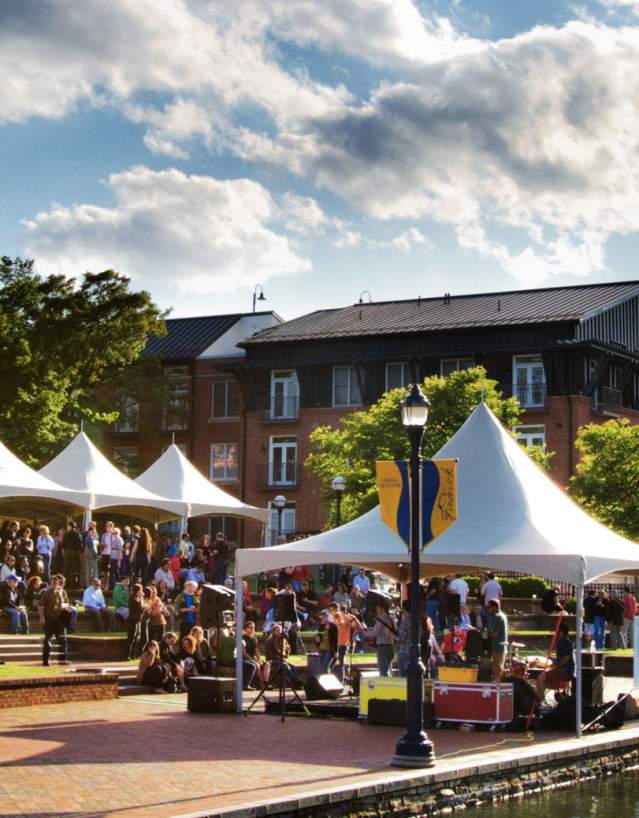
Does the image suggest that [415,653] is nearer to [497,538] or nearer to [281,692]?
[281,692]

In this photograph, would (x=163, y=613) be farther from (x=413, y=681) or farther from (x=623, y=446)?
(x=623, y=446)

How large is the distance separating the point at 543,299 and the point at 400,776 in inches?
1900

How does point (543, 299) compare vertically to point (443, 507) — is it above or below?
above

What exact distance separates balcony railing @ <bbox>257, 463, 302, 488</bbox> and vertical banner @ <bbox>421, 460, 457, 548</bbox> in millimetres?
43888

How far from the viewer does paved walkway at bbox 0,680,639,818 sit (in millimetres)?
13125

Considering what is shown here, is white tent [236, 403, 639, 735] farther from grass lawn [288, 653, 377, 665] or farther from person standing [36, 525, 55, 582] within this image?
person standing [36, 525, 55, 582]

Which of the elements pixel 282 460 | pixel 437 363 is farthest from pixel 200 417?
pixel 437 363

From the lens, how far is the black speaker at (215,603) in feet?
79.4

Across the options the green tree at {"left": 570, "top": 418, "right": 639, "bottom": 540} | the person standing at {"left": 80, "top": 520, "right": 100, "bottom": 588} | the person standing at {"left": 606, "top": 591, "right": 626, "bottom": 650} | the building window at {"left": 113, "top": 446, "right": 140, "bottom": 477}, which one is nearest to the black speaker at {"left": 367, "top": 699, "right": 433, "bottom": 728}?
the person standing at {"left": 606, "top": 591, "right": 626, "bottom": 650}

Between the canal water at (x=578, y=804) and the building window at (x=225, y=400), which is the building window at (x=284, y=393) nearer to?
the building window at (x=225, y=400)

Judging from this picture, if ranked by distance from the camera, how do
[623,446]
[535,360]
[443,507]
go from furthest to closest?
[535,360] → [623,446] → [443,507]

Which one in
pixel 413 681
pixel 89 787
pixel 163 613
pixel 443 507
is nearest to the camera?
pixel 89 787

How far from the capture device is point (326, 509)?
5972 cm

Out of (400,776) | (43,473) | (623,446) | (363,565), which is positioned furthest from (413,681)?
(623,446)
